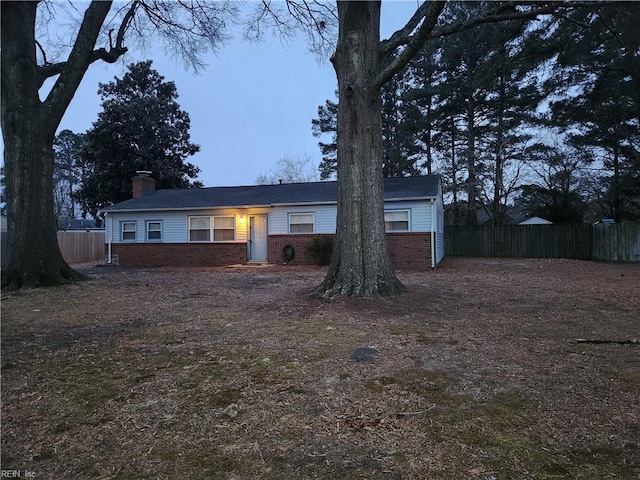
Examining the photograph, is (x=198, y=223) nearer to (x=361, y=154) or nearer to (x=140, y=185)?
(x=140, y=185)

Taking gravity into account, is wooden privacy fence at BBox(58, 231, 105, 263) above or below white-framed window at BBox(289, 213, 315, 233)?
below

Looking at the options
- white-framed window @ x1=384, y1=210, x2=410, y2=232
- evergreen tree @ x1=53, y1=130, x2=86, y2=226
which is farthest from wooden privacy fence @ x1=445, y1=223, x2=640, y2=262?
evergreen tree @ x1=53, y1=130, x2=86, y2=226

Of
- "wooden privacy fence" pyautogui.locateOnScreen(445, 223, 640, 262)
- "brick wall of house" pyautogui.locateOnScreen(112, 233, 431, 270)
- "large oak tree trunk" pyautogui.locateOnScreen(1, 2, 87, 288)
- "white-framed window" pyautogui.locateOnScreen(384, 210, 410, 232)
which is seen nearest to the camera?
"large oak tree trunk" pyautogui.locateOnScreen(1, 2, 87, 288)

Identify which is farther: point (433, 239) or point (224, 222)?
point (224, 222)

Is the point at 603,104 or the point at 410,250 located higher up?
the point at 603,104

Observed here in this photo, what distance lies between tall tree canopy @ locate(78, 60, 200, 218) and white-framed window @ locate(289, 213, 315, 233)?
13.9 m

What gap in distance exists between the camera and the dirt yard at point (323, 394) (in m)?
2.12

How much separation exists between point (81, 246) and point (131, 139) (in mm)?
8270

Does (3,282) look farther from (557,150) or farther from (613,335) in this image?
(557,150)

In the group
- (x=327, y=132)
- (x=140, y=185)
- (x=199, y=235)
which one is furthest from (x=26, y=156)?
(x=327, y=132)

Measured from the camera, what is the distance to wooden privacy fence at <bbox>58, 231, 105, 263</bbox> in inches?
796

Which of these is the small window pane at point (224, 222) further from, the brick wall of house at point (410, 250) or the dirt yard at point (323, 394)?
the dirt yard at point (323, 394)

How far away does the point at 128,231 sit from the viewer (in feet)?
60.2

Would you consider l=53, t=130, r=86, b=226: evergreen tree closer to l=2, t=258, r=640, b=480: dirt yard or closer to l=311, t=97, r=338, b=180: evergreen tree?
l=311, t=97, r=338, b=180: evergreen tree
